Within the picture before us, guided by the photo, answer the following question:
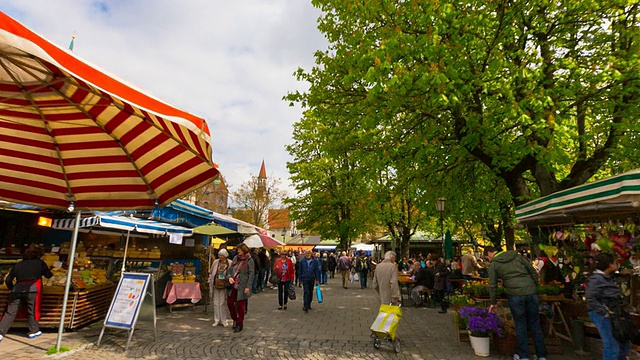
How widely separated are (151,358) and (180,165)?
137 inches

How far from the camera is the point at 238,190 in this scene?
43906 millimetres

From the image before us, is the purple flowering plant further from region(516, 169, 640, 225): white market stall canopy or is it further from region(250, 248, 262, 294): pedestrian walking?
region(250, 248, 262, 294): pedestrian walking

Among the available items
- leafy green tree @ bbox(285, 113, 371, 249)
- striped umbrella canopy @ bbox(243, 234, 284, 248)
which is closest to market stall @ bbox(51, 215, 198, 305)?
striped umbrella canopy @ bbox(243, 234, 284, 248)

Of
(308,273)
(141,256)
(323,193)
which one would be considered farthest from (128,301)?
(323,193)

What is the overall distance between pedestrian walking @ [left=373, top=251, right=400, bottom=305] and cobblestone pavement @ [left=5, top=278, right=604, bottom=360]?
0.88 meters

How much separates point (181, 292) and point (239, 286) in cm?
338

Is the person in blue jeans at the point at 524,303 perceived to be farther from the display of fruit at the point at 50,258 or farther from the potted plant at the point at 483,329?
the display of fruit at the point at 50,258

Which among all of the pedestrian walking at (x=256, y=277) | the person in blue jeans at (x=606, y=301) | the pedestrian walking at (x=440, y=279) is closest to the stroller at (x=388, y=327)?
the person in blue jeans at (x=606, y=301)

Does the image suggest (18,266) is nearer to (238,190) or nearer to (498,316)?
(498,316)

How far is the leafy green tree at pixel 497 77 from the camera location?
25.7 feet

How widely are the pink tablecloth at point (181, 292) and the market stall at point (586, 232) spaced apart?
29.5 feet

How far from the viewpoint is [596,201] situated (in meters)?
5.03

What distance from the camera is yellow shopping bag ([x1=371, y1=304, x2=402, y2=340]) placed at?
250 inches

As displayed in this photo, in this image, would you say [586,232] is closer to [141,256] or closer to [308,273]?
[308,273]
